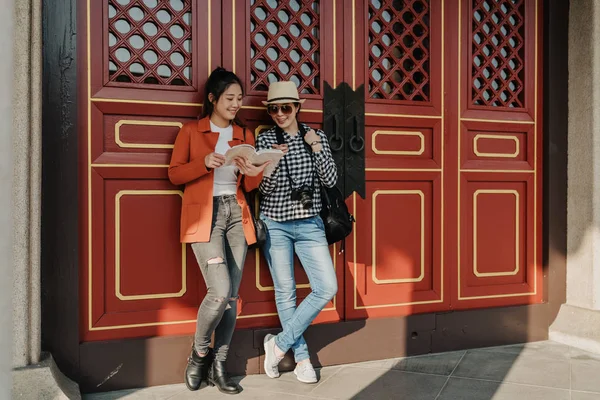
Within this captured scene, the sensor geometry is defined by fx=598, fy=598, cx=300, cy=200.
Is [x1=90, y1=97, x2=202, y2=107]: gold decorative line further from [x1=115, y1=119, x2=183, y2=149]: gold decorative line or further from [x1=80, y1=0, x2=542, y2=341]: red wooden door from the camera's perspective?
[x1=115, y1=119, x2=183, y2=149]: gold decorative line

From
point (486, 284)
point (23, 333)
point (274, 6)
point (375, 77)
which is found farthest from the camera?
point (486, 284)

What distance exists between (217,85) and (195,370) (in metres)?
1.73

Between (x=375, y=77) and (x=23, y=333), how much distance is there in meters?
2.87

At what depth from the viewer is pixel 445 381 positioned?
3.89 meters

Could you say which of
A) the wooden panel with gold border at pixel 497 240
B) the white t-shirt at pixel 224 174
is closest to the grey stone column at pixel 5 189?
the white t-shirt at pixel 224 174

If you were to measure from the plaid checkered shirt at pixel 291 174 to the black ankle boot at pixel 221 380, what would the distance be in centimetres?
97

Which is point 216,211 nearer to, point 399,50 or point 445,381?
point 445,381

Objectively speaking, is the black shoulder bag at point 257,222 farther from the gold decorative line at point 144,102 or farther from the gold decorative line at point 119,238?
the gold decorative line at point 144,102

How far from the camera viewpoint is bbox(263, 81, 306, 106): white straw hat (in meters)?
3.71

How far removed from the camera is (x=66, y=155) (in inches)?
138

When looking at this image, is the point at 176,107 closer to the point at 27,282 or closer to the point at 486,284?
the point at 27,282

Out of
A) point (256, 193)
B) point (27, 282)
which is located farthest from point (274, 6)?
point (27, 282)

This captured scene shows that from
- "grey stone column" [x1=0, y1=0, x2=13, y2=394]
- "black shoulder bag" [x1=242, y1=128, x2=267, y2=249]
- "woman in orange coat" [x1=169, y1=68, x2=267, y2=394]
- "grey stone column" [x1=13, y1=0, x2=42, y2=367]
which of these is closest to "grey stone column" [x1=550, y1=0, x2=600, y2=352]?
"black shoulder bag" [x1=242, y1=128, x2=267, y2=249]

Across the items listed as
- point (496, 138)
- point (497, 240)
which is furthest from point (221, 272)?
point (496, 138)
